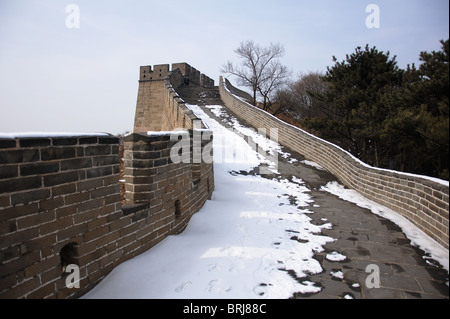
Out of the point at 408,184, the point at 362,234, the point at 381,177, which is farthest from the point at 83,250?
the point at 381,177

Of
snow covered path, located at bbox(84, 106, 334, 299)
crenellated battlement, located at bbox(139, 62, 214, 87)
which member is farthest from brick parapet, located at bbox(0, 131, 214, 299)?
crenellated battlement, located at bbox(139, 62, 214, 87)

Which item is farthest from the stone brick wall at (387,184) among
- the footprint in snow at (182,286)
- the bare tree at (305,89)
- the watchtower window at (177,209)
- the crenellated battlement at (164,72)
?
the bare tree at (305,89)

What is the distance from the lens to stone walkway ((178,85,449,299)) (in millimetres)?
2613

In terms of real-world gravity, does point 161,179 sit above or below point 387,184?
above

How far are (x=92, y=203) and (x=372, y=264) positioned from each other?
3126mm

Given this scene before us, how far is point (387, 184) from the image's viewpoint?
18.6 feet

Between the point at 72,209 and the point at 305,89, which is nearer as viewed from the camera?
the point at 72,209

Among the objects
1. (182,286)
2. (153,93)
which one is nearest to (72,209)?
(182,286)

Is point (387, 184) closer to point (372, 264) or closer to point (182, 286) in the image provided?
point (372, 264)

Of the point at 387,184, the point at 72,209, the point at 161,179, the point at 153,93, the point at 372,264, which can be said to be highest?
the point at 153,93

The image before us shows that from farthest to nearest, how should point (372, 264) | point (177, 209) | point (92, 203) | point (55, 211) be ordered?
point (177, 209) < point (372, 264) < point (92, 203) < point (55, 211)

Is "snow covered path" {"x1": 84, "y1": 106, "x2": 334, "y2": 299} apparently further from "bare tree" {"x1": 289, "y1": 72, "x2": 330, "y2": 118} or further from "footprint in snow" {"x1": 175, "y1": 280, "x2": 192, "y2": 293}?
"bare tree" {"x1": 289, "y1": 72, "x2": 330, "y2": 118}

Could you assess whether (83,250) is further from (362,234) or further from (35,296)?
(362,234)

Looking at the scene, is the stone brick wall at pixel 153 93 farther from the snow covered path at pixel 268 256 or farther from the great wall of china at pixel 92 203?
the great wall of china at pixel 92 203
